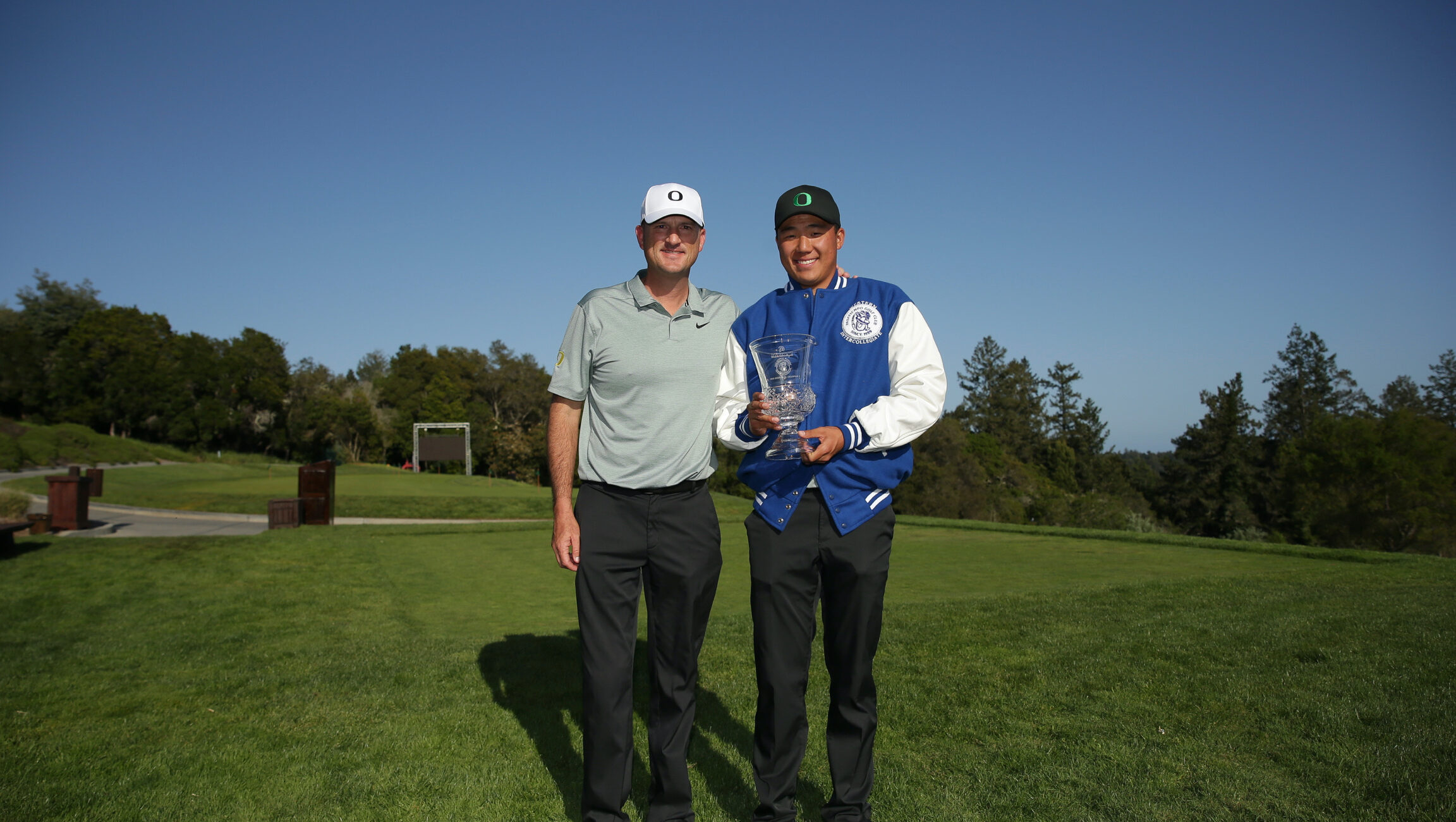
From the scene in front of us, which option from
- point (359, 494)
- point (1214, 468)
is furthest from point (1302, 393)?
point (359, 494)

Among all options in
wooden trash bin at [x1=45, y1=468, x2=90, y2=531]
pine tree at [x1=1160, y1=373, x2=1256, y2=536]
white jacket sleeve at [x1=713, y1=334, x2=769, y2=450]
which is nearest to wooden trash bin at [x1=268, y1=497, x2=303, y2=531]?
wooden trash bin at [x1=45, y1=468, x2=90, y2=531]

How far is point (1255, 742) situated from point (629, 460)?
9.84ft

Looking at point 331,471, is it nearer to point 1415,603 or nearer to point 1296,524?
point 1415,603

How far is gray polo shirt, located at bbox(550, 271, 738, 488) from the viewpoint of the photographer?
304 cm

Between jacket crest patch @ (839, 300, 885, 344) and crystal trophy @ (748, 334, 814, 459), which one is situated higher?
jacket crest patch @ (839, 300, 885, 344)

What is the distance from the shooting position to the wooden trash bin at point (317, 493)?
52.4 ft

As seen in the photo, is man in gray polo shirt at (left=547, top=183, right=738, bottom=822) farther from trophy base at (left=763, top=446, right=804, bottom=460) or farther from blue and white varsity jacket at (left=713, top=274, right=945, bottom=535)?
trophy base at (left=763, top=446, right=804, bottom=460)

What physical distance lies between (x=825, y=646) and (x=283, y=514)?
14.8 meters

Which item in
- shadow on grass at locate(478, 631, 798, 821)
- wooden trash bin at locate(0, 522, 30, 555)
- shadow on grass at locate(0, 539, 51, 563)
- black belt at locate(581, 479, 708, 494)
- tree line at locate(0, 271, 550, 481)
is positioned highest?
tree line at locate(0, 271, 550, 481)

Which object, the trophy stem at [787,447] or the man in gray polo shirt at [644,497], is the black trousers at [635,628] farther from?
the trophy stem at [787,447]

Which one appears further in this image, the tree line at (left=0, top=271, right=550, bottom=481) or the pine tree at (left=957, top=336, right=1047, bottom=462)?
the pine tree at (left=957, top=336, right=1047, bottom=462)

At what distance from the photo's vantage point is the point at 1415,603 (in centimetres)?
679

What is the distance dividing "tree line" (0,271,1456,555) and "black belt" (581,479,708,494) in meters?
35.6

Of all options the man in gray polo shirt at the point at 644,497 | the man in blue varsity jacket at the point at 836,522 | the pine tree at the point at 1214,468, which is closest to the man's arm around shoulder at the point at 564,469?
the man in gray polo shirt at the point at 644,497
